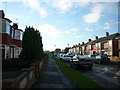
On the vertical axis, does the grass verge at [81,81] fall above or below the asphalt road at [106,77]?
above

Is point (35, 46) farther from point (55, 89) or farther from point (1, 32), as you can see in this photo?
point (55, 89)

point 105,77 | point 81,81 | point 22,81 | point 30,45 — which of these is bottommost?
point 105,77

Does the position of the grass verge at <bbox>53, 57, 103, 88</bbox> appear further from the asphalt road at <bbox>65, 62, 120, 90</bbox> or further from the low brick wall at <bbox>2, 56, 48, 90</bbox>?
the low brick wall at <bbox>2, 56, 48, 90</bbox>

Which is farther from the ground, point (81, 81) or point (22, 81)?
point (22, 81)

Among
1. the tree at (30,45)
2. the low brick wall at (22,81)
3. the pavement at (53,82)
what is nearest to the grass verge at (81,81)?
the pavement at (53,82)

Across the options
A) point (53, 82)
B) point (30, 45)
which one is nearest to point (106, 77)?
point (53, 82)

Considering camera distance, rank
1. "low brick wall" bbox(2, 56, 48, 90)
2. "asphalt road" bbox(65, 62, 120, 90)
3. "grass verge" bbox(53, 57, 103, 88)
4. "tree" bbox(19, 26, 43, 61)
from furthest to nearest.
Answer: "tree" bbox(19, 26, 43, 61)
"asphalt road" bbox(65, 62, 120, 90)
"grass verge" bbox(53, 57, 103, 88)
"low brick wall" bbox(2, 56, 48, 90)

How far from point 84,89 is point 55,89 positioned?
142 cm

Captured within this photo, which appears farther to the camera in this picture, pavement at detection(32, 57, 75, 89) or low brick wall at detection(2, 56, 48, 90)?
pavement at detection(32, 57, 75, 89)

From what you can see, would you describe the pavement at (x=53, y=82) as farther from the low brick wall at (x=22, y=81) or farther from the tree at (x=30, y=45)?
the tree at (x=30, y=45)

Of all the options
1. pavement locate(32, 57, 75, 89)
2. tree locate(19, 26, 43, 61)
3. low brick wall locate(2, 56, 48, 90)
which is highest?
tree locate(19, 26, 43, 61)

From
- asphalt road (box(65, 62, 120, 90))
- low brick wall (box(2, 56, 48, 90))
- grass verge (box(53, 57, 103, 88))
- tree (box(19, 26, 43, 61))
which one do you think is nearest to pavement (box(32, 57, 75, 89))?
grass verge (box(53, 57, 103, 88))

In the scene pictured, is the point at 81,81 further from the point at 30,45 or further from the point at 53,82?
the point at 30,45

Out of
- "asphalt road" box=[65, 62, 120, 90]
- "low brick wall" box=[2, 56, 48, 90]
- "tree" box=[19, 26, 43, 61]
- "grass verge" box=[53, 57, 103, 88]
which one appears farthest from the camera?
"tree" box=[19, 26, 43, 61]
